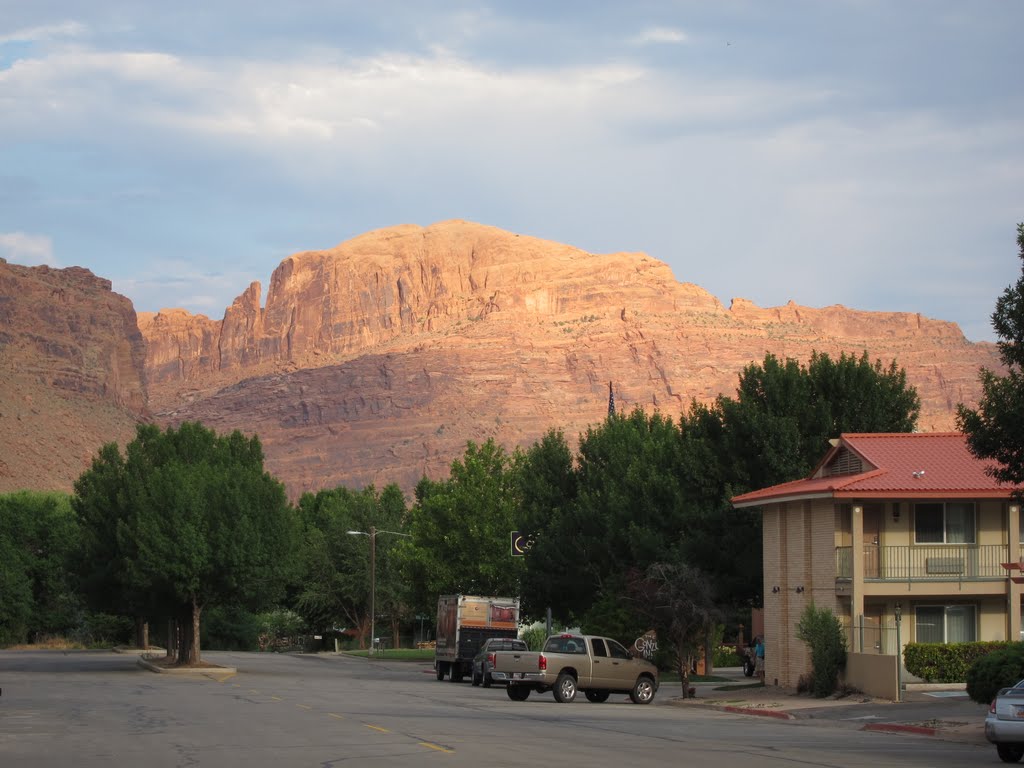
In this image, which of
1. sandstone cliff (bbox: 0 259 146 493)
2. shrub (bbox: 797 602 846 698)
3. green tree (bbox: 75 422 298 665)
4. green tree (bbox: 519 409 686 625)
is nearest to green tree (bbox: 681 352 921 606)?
green tree (bbox: 519 409 686 625)

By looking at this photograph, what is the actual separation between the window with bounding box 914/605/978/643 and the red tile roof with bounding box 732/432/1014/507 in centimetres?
332

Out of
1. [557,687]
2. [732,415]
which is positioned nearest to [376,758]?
[557,687]

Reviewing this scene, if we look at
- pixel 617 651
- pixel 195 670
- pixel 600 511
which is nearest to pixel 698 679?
pixel 600 511

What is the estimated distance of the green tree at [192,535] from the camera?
50.7 meters

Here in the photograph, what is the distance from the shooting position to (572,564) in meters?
54.6

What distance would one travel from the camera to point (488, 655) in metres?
43.1

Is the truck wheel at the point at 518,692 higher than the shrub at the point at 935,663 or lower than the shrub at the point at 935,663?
lower

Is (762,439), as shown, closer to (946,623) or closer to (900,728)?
(946,623)

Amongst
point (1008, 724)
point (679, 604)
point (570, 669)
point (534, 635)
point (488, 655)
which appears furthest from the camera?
point (534, 635)

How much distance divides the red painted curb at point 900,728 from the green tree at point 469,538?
1586 inches

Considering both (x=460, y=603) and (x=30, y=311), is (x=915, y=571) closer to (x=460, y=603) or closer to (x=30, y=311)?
(x=460, y=603)

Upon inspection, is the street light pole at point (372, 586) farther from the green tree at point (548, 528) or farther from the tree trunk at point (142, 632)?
the green tree at point (548, 528)

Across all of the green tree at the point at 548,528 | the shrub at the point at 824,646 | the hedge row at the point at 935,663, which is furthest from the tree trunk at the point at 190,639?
the hedge row at the point at 935,663

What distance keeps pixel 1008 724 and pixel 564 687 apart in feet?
57.8
